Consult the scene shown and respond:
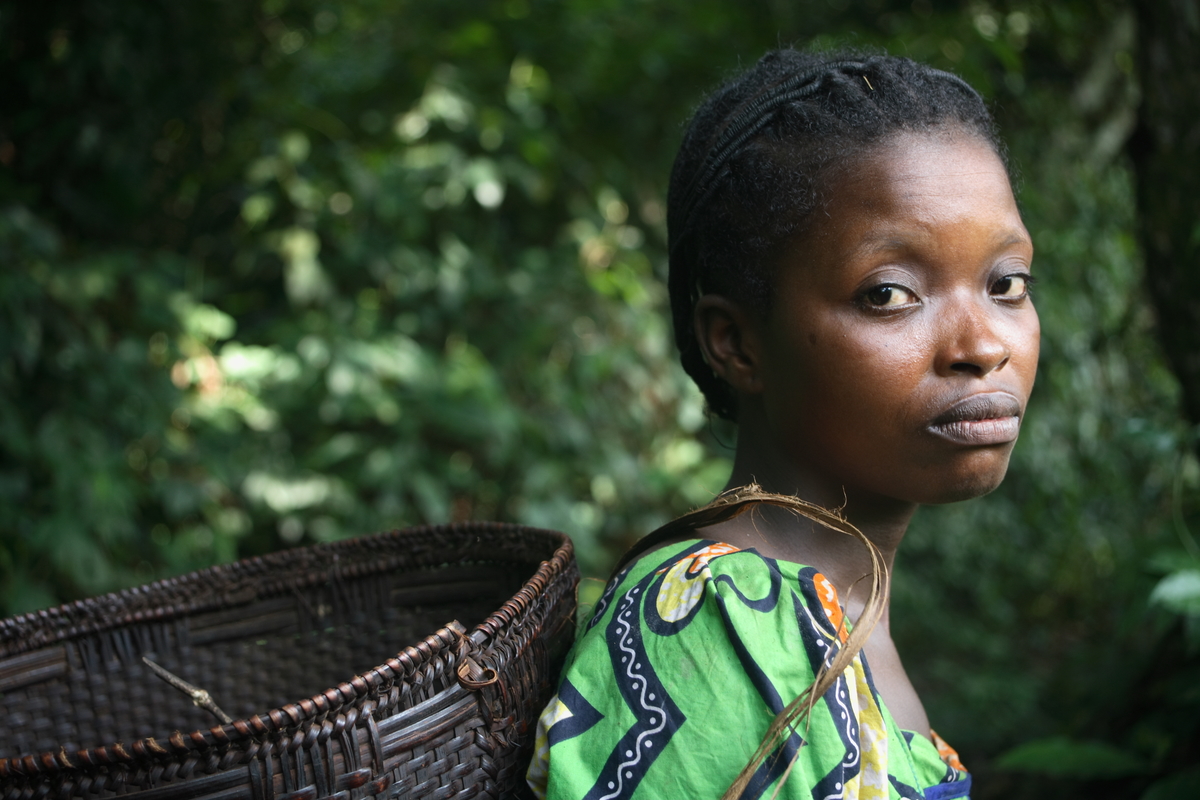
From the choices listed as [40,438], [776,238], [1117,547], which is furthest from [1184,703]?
[40,438]

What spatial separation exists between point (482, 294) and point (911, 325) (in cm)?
225

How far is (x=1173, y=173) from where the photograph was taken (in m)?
2.04

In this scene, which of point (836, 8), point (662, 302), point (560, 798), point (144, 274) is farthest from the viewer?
point (662, 302)

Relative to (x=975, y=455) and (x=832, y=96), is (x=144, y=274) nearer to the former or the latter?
(x=832, y=96)

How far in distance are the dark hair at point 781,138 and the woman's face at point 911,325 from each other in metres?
0.03

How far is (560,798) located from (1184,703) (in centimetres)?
186

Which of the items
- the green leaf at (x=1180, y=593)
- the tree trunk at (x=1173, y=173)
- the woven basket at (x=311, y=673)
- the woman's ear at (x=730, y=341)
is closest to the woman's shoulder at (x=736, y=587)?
the woven basket at (x=311, y=673)

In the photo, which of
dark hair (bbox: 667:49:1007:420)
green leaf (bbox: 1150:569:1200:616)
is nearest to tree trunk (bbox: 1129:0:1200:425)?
green leaf (bbox: 1150:569:1200:616)

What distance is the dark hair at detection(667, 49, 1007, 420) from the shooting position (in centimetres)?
113

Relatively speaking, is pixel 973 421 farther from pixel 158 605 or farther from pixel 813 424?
pixel 158 605

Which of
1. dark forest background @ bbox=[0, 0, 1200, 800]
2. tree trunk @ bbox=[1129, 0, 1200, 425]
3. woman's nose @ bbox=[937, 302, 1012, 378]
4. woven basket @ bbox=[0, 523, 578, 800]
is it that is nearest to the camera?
woven basket @ bbox=[0, 523, 578, 800]

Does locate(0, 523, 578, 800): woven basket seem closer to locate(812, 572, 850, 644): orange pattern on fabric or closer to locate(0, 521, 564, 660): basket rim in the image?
locate(0, 521, 564, 660): basket rim

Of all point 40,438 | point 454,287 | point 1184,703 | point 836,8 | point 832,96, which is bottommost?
point 1184,703

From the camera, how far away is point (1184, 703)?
210cm
